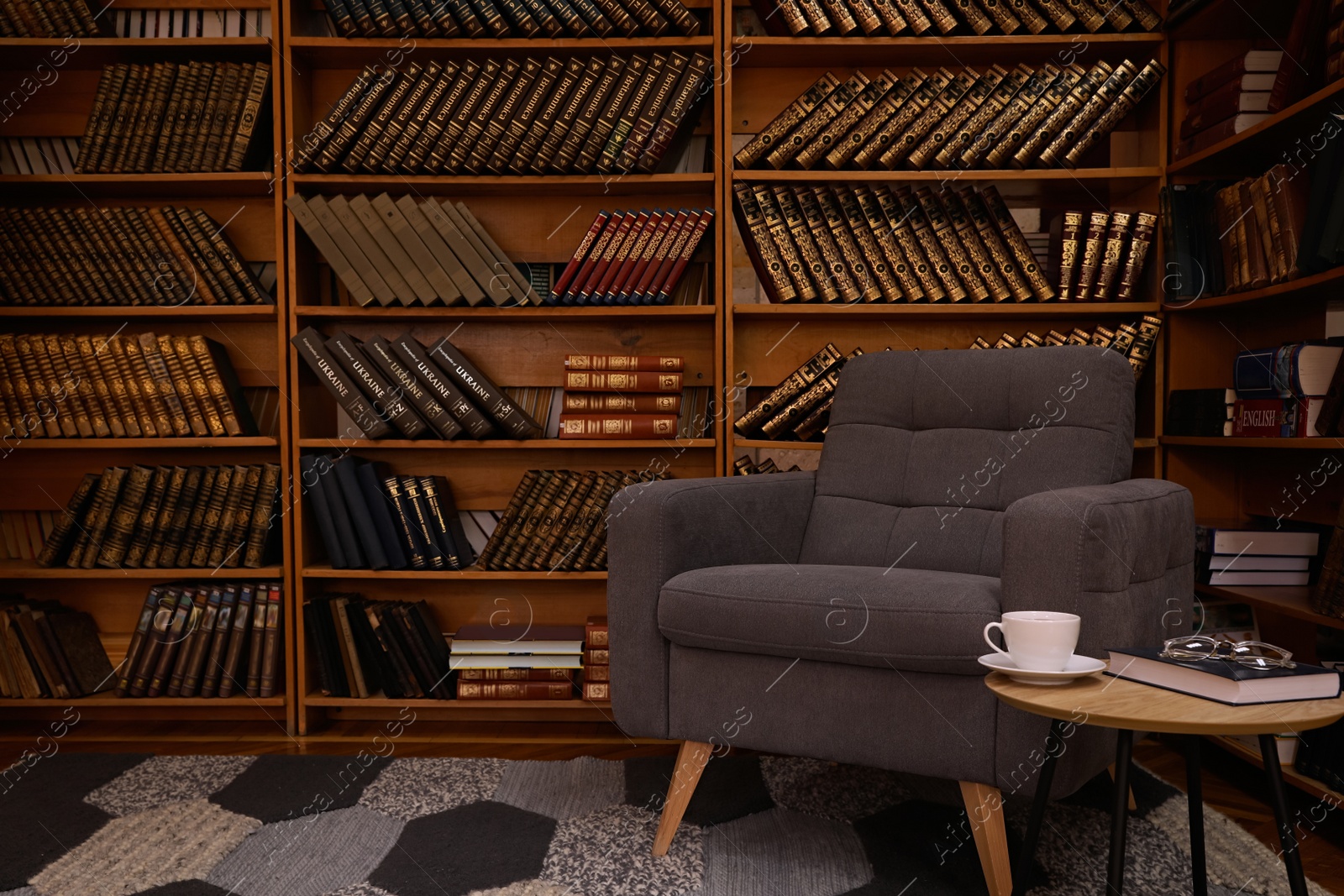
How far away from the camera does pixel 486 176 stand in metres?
2.39

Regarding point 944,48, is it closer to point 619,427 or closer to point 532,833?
point 619,427

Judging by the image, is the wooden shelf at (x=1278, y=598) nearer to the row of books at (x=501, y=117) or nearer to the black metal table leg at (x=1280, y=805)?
the black metal table leg at (x=1280, y=805)

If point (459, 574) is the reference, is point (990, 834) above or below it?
below

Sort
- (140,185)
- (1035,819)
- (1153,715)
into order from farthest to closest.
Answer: (140,185), (1035,819), (1153,715)

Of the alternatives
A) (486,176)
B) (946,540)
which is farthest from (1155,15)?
(486,176)

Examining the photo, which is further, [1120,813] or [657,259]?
[657,259]

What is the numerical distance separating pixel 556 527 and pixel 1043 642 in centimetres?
146

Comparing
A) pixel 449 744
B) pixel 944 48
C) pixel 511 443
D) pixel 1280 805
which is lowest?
pixel 449 744

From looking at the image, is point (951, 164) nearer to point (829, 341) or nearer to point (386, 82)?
point (829, 341)

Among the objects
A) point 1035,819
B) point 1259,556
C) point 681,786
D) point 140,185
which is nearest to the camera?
point 1035,819

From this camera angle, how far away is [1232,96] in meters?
2.09

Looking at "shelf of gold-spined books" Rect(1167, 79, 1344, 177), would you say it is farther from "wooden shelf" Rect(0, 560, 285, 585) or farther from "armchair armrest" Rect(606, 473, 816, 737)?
"wooden shelf" Rect(0, 560, 285, 585)

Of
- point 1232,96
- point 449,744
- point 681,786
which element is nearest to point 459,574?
point 449,744

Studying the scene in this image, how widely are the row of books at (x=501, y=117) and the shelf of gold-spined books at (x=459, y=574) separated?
976 millimetres
